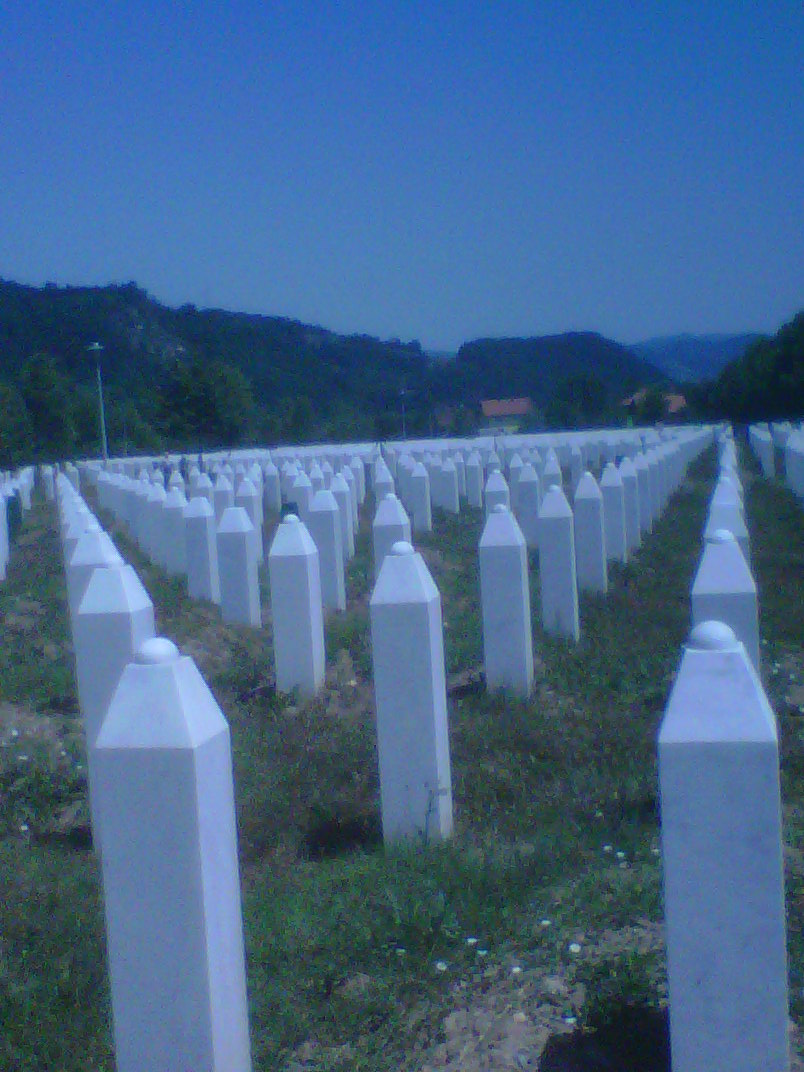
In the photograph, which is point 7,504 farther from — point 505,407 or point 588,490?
point 505,407

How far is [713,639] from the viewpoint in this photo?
288 centimetres

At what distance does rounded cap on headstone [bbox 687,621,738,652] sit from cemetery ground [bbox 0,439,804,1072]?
1170 millimetres

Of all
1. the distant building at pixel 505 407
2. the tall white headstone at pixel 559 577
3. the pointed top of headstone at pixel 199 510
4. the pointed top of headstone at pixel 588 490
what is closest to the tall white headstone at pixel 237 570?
the pointed top of headstone at pixel 199 510

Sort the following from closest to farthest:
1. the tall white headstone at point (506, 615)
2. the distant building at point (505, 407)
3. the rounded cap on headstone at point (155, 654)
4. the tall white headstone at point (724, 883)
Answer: the tall white headstone at point (724, 883), the rounded cap on headstone at point (155, 654), the tall white headstone at point (506, 615), the distant building at point (505, 407)

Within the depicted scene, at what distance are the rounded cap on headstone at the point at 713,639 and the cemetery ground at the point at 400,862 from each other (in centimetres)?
117

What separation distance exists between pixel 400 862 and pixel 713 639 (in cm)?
214

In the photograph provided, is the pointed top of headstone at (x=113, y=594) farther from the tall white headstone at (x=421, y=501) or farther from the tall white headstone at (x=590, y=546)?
the tall white headstone at (x=421, y=501)

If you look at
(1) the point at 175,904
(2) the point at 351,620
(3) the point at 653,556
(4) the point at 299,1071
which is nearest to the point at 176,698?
(1) the point at 175,904

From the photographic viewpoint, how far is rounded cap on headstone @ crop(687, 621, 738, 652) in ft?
9.39

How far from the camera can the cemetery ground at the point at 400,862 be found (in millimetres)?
3465

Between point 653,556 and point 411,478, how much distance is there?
443 cm

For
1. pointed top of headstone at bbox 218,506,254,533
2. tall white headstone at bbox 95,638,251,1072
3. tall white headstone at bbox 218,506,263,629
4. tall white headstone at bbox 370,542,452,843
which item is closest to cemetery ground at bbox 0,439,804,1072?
tall white headstone at bbox 370,542,452,843

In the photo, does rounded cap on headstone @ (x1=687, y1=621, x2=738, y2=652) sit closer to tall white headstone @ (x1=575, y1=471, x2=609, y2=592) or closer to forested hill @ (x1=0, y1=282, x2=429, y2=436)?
tall white headstone @ (x1=575, y1=471, x2=609, y2=592)

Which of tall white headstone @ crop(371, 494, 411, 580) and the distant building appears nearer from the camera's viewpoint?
tall white headstone @ crop(371, 494, 411, 580)
